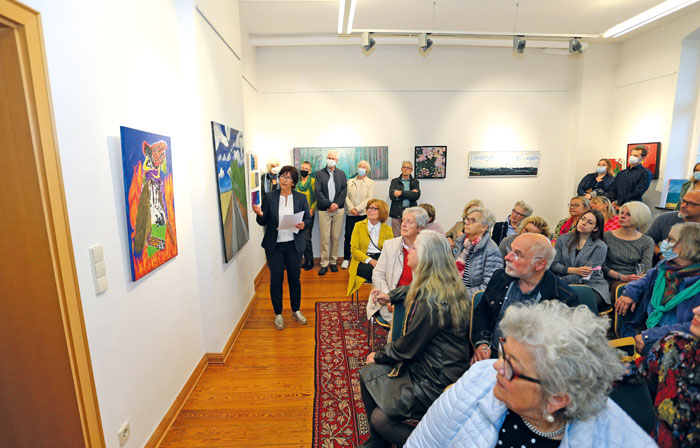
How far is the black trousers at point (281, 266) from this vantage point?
3.87 meters

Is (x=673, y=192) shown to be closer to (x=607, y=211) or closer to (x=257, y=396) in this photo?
(x=607, y=211)

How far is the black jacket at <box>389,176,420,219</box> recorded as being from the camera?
6.34m

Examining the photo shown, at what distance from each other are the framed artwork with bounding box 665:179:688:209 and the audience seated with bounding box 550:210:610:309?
159 inches

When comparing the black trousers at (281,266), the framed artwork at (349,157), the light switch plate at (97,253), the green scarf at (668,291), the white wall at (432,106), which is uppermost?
the white wall at (432,106)

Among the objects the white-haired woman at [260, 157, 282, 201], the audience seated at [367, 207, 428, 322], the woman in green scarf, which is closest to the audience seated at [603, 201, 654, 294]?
the woman in green scarf

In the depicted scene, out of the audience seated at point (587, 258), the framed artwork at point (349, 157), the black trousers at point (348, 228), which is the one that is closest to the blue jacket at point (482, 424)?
the audience seated at point (587, 258)

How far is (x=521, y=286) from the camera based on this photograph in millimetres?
2184

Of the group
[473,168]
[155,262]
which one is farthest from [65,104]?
[473,168]

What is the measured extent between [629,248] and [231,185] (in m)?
4.13

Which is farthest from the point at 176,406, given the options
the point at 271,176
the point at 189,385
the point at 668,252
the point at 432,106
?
the point at 432,106

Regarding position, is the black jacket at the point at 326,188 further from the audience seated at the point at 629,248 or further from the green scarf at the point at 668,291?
the green scarf at the point at 668,291

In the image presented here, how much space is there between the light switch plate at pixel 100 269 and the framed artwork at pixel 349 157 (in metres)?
5.03

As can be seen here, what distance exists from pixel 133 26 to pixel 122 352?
204cm

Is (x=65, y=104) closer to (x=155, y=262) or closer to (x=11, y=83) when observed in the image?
(x=11, y=83)
